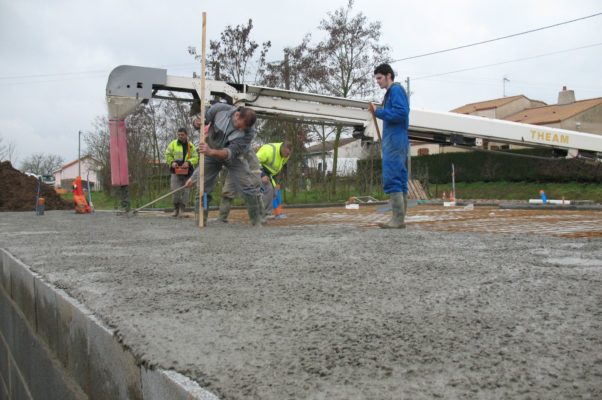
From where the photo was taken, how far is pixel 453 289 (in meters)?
2.27

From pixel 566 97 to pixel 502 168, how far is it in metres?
19.5

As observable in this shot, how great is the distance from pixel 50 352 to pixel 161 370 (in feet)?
5.46

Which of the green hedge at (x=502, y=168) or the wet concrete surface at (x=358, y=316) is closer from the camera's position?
the wet concrete surface at (x=358, y=316)

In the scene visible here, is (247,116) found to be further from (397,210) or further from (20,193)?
(20,193)

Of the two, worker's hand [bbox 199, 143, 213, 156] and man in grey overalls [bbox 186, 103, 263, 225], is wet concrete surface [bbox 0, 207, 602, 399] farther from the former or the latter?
man in grey overalls [bbox 186, 103, 263, 225]

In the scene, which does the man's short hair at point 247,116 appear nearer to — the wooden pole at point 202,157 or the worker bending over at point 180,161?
the wooden pole at point 202,157

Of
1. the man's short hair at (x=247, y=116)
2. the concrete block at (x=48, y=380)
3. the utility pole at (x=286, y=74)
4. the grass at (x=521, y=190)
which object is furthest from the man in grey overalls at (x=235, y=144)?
the grass at (x=521, y=190)

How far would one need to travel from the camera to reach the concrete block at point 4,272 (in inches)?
158

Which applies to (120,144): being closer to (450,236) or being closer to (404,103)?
(404,103)

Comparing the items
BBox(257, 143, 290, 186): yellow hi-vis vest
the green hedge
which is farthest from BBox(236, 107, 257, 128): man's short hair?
the green hedge

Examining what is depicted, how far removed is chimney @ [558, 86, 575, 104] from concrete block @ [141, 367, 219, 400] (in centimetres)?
4611

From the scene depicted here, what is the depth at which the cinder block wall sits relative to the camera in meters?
1.53

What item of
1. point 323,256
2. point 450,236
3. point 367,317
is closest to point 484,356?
point 367,317

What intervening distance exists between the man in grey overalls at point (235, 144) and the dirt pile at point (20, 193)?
1024 centimetres
